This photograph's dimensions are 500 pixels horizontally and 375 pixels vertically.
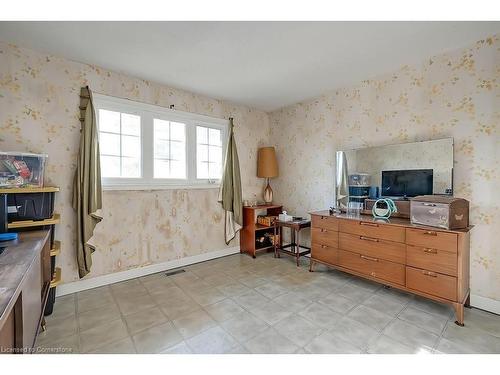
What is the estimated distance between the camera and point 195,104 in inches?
125

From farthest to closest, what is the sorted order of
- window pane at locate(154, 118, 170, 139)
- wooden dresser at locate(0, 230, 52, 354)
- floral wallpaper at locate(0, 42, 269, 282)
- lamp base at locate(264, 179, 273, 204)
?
1. lamp base at locate(264, 179, 273, 204)
2. window pane at locate(154, 118, 170, 139)
3. floral wallpaper at locate(0, 42, 269, 282)
4. wooden dresser at locate(0, 230, 52, 354)

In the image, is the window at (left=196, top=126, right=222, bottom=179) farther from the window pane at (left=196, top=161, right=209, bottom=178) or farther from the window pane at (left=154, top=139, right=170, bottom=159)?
the window pane at (left=154, top=139, right=170, bottom=159)

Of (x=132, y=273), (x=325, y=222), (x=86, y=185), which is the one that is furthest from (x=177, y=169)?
(x=325, y=222)

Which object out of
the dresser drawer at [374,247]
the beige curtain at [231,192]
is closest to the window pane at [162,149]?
the beige curtain at [231,192]

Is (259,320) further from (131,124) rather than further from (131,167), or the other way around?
(131,124)

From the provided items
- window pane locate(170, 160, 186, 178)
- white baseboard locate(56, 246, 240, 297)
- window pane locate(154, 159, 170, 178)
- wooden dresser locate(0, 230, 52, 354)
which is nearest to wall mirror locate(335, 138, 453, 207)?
white baseboard locate(56, 246, 240, 297)

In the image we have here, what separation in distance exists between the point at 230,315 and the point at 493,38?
10.5ft

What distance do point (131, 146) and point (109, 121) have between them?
34 centimetres

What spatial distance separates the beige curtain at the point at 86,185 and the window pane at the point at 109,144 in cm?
15

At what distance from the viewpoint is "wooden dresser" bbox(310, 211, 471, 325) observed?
71.2 inches

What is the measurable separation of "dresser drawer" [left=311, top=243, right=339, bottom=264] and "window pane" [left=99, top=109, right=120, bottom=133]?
8.79ft

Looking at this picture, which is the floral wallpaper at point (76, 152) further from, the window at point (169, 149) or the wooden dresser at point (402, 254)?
the wooden dresser at point (402, 254)

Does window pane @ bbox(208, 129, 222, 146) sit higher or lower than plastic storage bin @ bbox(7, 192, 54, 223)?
higher
